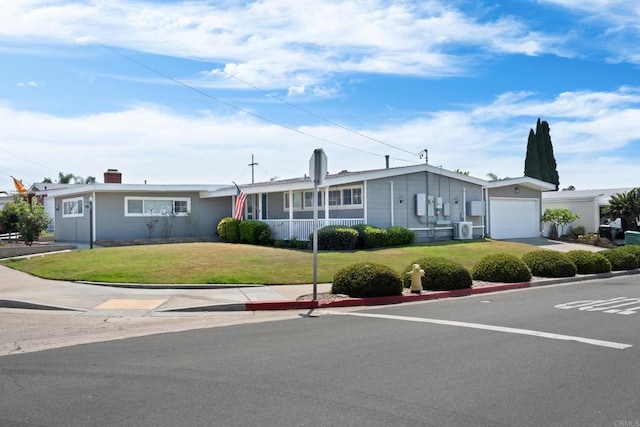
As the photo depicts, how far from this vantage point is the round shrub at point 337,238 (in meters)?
22.3

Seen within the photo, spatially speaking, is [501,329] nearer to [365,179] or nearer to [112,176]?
[365,179]

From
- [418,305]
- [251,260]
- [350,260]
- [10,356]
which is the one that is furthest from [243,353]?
[350,260]

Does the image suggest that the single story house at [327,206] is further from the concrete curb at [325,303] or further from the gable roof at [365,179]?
the concrete curb at [325,303]

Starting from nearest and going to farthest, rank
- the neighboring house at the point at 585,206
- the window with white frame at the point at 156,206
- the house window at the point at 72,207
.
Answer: the window with white frame at the point at 156,206, the house window at the point at 72,207, the neighboring house at the point at 585,206

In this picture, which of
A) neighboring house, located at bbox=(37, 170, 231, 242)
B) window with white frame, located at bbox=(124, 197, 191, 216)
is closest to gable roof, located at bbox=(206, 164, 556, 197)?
neighboring house, located at bbox=(37, 170, 231, 242)

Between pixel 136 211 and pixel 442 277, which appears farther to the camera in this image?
pixel 136 211

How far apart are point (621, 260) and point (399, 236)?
8378 millimetres

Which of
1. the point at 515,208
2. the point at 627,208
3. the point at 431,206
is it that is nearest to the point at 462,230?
the point at 431,206

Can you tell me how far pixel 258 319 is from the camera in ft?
34.0

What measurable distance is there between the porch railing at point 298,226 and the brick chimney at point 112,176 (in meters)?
10.5

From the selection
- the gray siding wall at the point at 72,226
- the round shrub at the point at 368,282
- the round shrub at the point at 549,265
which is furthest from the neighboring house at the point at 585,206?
the gray siding wall at the point at 72,226

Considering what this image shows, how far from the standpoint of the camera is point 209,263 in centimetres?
1708

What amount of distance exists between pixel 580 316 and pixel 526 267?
628 cm

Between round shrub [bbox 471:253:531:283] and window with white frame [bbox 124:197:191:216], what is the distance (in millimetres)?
18101
